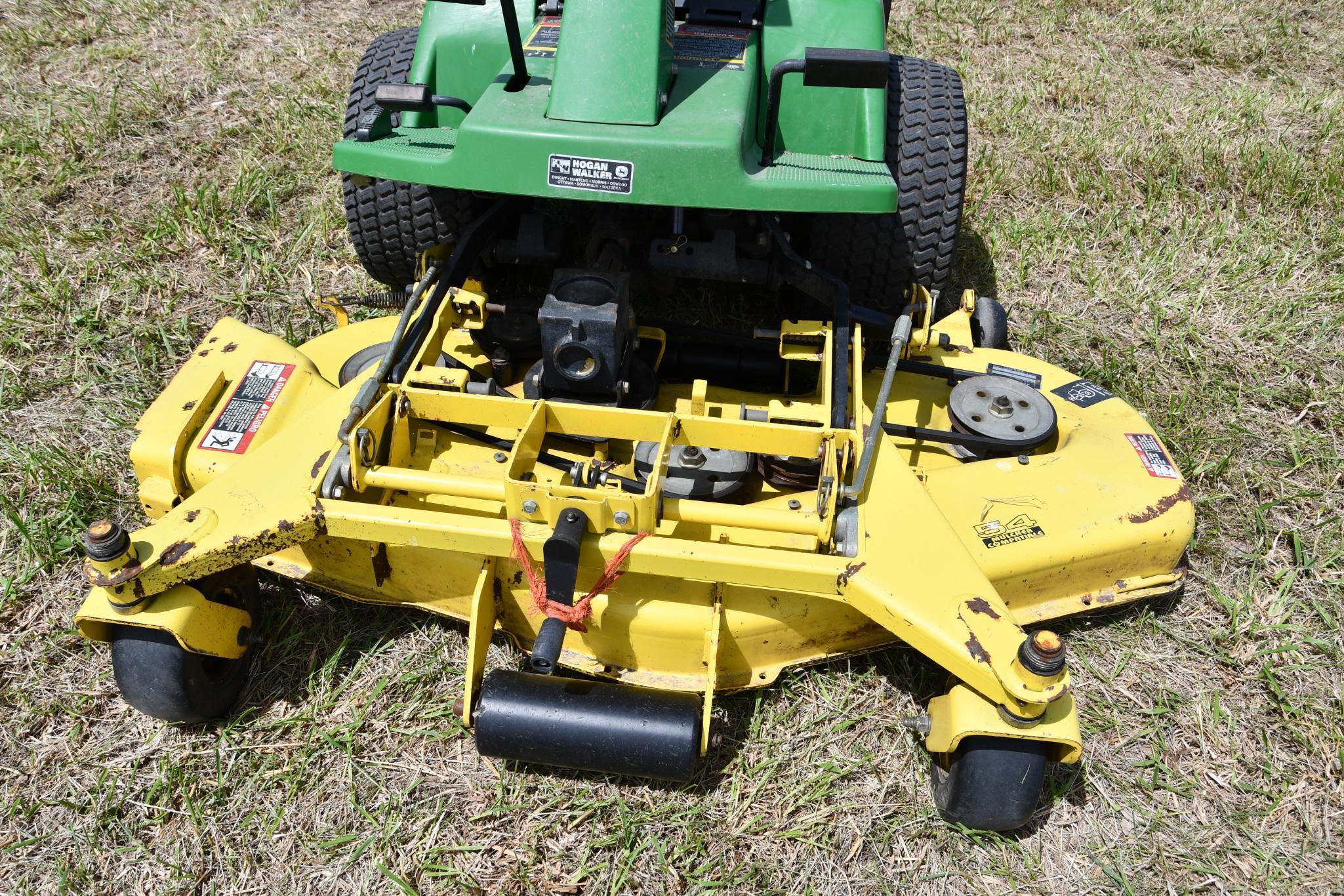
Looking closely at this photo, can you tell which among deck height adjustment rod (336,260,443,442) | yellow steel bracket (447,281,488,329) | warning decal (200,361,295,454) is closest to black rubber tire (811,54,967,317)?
yellow steel bracket (447,281,488,329)

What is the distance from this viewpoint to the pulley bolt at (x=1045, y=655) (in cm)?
190

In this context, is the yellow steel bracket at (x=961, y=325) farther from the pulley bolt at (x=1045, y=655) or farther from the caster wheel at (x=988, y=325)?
the pulley bolt at (x=1045, y=655)

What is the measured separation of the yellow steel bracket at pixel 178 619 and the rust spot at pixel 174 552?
10 cm

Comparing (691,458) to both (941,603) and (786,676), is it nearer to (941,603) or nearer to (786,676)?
(786,676)

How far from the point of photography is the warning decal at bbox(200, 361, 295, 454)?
2.65m

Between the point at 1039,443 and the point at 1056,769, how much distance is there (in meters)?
0.87

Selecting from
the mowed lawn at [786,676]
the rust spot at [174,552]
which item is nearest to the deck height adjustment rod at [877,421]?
the mowed lawn at [786,676]

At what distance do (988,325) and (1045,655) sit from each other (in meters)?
1.70

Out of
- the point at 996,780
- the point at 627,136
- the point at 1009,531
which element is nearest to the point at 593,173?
the point at 627,136

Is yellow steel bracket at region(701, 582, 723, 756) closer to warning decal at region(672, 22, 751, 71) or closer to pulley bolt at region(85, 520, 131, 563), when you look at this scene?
pulley bolt at region(85, 520, 131, 563)

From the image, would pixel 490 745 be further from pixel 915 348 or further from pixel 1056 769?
pixel 915 348

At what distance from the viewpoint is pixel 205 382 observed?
9.14 ft

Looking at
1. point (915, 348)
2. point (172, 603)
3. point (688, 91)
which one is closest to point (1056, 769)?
point (915, 348)

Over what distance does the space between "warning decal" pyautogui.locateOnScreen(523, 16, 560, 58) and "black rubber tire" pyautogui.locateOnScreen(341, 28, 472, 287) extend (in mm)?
545
